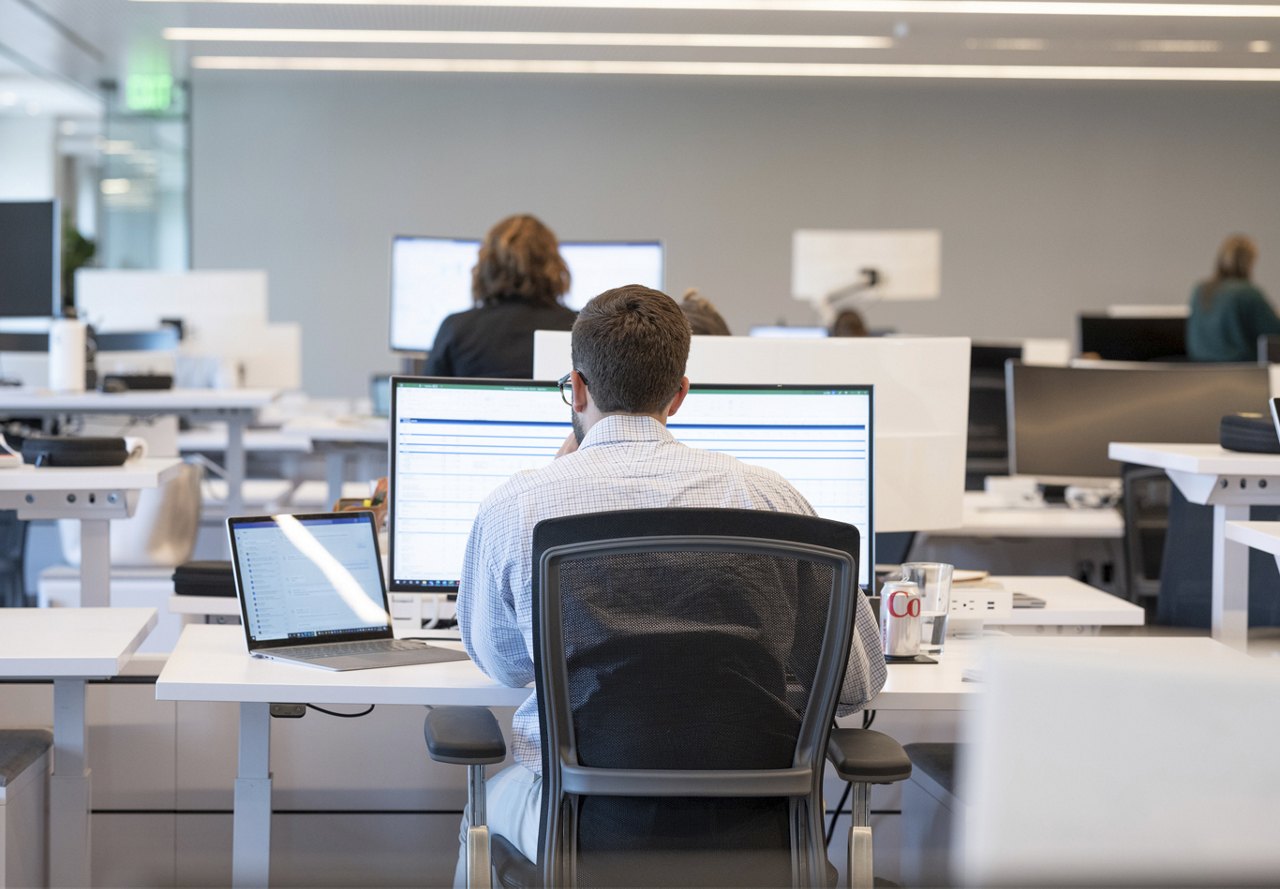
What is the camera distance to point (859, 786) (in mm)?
1644

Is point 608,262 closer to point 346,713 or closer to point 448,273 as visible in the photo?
point 448,273

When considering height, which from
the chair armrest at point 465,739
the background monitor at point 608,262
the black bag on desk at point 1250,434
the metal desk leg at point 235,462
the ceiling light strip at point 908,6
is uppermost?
the ceiling light strip at point 908,6

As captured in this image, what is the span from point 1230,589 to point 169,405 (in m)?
2.76

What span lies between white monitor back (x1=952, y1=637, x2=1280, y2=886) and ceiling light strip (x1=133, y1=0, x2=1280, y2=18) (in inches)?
264

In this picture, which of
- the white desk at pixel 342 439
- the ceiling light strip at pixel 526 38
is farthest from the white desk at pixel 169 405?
the ceiling light strip at pixel 526 38

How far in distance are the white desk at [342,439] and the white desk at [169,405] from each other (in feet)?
0.59

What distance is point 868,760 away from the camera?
1.57 meters

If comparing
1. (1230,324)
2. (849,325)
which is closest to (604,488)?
(849,325)

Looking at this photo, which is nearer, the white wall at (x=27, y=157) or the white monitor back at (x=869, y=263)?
the white monitor back at (x=869, y=263)

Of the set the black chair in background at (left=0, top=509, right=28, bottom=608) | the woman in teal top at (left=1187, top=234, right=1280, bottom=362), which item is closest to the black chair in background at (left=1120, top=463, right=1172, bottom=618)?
the black chair in background at (left=0, top=509, right=28, bottom=608)

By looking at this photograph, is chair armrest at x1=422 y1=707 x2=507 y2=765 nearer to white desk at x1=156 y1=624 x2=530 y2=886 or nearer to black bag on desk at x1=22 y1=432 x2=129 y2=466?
white desk at x1=156 y1=624 x2=530 y2=886

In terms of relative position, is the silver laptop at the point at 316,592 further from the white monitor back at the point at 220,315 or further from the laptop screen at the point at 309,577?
the white monitor back at the point at 220,315

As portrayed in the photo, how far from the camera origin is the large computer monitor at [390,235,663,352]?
401 centimetres

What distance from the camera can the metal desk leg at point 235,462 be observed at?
4.10m
